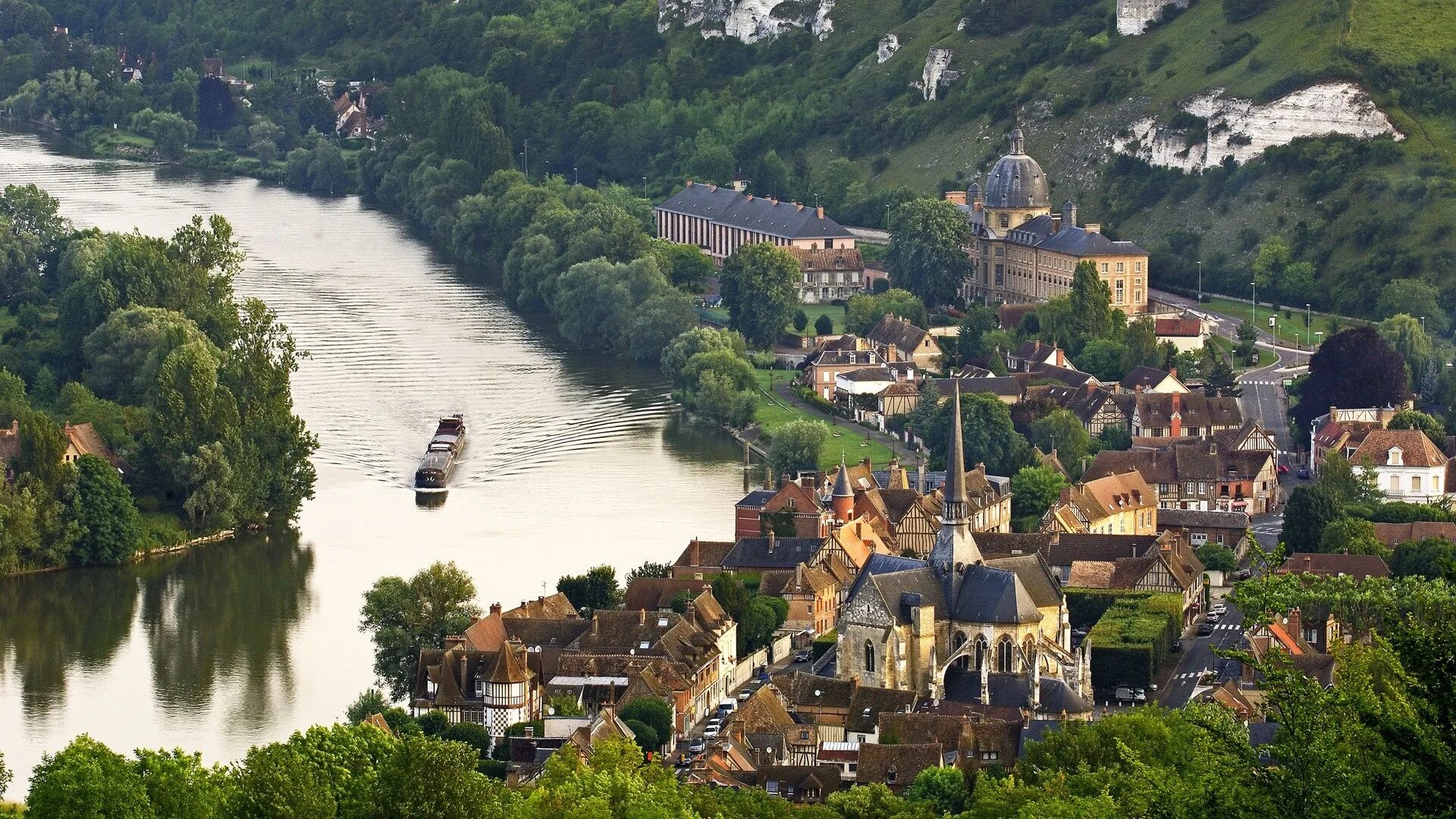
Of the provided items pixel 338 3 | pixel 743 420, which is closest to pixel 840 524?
pixel 743 420

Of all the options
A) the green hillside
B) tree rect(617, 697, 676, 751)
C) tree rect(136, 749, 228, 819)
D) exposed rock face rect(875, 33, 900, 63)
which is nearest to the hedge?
tree rect(617, 697, 676, 751)

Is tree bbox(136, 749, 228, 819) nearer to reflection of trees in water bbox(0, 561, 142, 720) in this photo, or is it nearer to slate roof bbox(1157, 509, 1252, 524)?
reflection of trees in water bbox(0, 561, 142, 720)

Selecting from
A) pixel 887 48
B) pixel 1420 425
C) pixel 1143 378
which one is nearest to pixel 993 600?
pixel 1420 425

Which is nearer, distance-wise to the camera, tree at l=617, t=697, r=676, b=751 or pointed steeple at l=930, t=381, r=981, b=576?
tree at l=617, t=697, r=676, b=751

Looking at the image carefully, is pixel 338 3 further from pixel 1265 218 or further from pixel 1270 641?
pixel 1270 641

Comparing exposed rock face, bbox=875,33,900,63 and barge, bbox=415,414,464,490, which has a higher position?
exposed rock face, bbox=875,33,900,63

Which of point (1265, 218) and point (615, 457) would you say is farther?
point (1265, 218)
